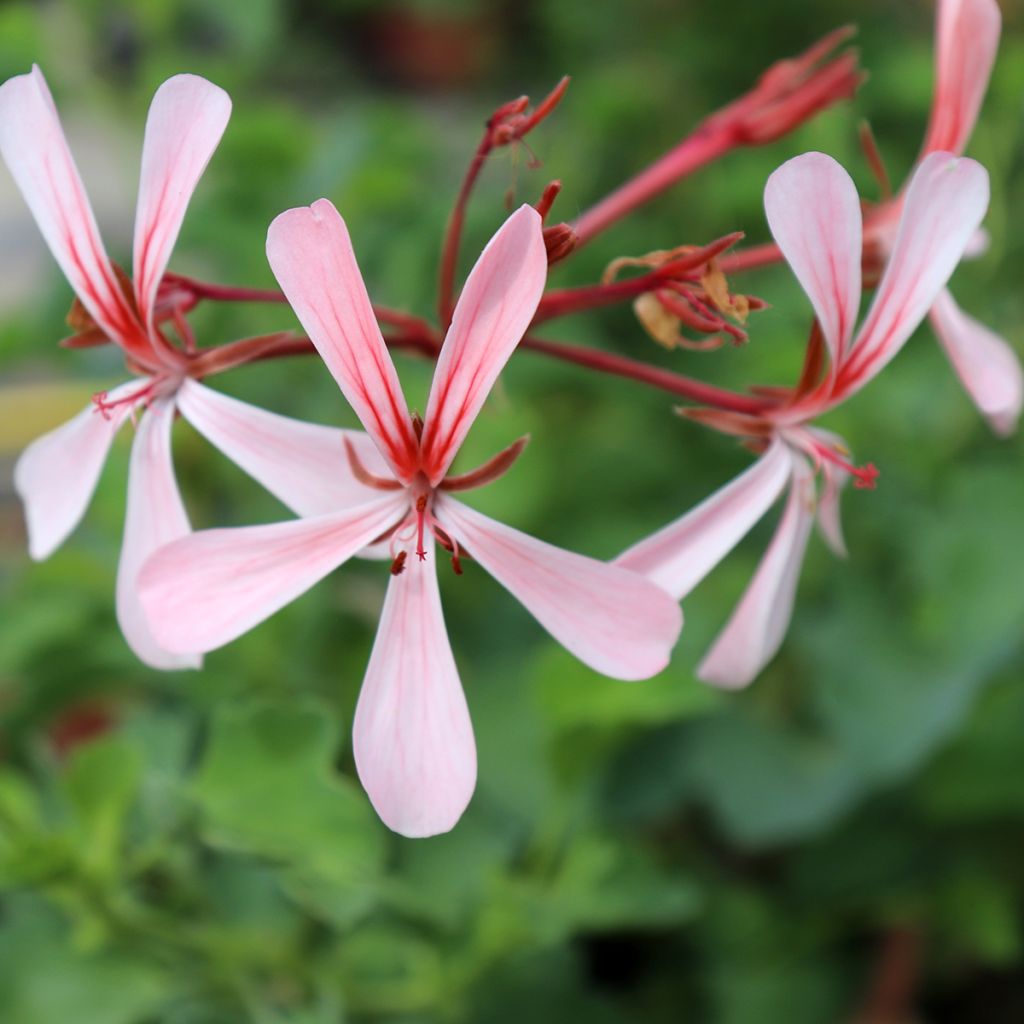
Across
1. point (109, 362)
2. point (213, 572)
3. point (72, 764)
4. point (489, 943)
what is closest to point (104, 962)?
point (72, 764)

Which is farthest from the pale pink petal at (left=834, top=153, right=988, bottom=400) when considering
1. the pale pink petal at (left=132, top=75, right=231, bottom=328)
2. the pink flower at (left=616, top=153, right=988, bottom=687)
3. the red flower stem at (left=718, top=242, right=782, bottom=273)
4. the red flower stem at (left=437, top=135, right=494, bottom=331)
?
the pale pink petal at (left=132, top=75, right=231, bottom=328)

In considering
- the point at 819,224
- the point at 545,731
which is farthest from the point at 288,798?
the point at 819,224

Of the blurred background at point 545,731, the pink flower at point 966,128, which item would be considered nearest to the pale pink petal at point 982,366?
the pink flower at point 966,128

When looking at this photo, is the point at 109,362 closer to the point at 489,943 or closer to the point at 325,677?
the point at 325,677

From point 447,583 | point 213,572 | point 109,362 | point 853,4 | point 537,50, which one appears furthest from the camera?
point 537,50

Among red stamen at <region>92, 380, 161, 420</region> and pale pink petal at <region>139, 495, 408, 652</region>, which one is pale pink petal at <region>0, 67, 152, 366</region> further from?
pale pink petal at <region>139, 495, 408, 652</region>

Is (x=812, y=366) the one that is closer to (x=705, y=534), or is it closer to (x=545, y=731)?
(x=705, y=534)
